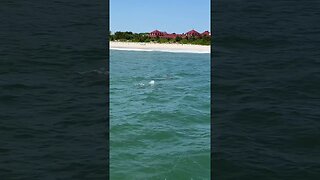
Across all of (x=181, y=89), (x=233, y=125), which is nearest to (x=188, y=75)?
(x=181, y=89)

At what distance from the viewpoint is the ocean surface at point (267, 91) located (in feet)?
16.7

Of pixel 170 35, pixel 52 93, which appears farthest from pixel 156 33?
pixel 52 93

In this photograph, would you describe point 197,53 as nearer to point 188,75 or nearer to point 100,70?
point 188,75

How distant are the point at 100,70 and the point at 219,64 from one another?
87.9 inches

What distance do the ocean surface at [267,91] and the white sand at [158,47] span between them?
31.5 m

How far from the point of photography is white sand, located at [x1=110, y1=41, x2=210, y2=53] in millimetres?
39059

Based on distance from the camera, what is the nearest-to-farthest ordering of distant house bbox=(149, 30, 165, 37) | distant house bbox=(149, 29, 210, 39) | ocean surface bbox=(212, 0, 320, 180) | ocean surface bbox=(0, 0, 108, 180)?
ocean surface bbox=(0, 0, 108, 180) < ocean surface bbox=(212, 0, 320, 180) < distant house bbox=(149, 29, 210, 39) < distant house bbox=(149, 30, 165, 37)

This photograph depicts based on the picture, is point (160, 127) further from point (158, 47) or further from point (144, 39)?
point (144, 39)

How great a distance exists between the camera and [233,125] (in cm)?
562

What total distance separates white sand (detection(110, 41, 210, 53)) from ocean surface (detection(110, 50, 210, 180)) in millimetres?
16860

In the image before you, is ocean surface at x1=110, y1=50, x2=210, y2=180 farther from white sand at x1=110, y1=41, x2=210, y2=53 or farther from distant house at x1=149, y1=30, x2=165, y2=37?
distant house at x1=149, y1=30, x2=165, y2=37

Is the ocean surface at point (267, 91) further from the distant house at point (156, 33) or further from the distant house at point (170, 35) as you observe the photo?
the distant house at point (156, 33)

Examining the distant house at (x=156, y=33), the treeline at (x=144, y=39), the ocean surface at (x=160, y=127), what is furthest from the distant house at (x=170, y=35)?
the ocean surface at (x=160, y=127)

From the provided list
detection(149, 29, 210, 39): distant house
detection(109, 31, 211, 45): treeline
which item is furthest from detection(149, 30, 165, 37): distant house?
detection(109, 31, 211, 45): treeline
